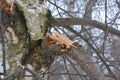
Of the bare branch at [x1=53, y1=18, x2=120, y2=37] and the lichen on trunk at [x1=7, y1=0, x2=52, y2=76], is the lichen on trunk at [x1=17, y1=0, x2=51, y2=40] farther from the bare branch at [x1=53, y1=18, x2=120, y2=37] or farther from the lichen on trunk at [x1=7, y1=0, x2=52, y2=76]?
the bare branch at [x1=53, y1=18, x2=120, y2=37]

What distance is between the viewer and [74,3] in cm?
250

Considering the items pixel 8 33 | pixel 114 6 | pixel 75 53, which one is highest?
pixel 8 33

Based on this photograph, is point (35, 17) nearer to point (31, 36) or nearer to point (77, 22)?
point (31, 36)

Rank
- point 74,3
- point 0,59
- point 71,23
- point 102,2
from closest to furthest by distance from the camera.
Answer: point 0,59, point 71,23, point 102,2, point 74,3

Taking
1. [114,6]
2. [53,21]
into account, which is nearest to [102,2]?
[114,6]

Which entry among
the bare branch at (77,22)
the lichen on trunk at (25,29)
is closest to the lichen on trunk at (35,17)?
the lichen on trunk at (25,29)

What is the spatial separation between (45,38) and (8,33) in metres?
0.14

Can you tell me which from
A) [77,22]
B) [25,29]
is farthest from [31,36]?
[77,22]

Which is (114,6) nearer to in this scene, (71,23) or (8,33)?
(71,23)

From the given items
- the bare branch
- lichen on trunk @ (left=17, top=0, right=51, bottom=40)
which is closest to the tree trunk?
lichen on trunk @ (left=17, top=0, right=51, bottom=40)

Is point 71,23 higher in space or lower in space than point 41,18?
lower

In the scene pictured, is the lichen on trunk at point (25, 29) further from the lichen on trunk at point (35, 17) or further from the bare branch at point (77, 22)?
the bare branch at point (77, 22)

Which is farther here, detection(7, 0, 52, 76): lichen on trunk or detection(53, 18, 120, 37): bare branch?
detection(53, 18, 120, 37): bare branch

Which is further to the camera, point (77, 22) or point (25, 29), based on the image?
point (77, 22)
